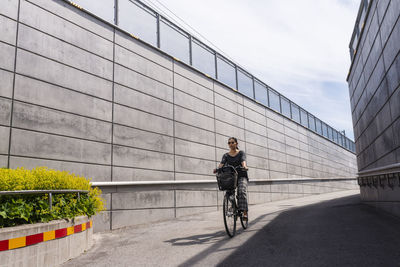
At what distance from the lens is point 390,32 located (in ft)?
24.3

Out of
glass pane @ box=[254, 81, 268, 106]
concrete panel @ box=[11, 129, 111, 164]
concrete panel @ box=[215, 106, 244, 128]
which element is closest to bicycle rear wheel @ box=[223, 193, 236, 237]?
concrete panel @ box=[11, 129, 111, 164]

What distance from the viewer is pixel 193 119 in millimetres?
12227

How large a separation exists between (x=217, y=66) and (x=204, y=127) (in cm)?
355

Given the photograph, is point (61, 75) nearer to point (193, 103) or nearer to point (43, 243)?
point (43, 243)

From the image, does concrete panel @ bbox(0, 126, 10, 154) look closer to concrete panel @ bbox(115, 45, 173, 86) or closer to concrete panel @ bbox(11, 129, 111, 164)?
concrete panel @ bbox(11, 129, 111, 164)

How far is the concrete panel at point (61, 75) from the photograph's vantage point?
7242 millimetres

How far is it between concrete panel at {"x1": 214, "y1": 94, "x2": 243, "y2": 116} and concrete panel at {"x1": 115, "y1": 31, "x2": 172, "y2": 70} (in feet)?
10.8

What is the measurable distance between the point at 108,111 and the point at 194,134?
3.99 metres

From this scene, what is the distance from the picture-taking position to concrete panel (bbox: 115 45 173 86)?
9623 millimetres

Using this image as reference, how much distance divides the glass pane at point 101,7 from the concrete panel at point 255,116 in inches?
340

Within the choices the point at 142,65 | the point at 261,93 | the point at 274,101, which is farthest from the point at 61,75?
the point at 274,101

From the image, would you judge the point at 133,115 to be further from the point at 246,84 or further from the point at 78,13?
the point at 246,84

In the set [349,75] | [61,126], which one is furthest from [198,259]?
[349,75]

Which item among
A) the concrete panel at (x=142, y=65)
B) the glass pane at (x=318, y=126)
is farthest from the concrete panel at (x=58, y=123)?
the glass pane at (x=318, y=126)
